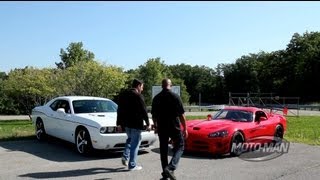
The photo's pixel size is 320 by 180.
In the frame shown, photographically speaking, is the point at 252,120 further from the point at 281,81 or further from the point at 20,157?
the point at 281,81

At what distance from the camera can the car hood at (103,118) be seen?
33.6 feet

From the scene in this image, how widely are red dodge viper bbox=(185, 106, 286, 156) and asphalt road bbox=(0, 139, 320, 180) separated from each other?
26 cm

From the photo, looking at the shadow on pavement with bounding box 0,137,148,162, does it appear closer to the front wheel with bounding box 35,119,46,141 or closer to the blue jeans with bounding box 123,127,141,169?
the front wheel with bounding box 35,119,46,141

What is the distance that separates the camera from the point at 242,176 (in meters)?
8.30

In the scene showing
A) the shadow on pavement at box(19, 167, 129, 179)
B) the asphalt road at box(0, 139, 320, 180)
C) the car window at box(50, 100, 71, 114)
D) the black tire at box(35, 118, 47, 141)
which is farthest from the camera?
the black tire at box(35, 118, 47, 141)

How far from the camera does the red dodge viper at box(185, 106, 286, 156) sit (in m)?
10.7

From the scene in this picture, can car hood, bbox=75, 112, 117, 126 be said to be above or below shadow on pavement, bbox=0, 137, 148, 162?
above

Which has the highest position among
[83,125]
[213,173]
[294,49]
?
[294,49]

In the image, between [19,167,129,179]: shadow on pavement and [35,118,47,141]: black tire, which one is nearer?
[19,167,129,179]: shadow on pavement

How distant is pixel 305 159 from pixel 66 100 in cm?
621

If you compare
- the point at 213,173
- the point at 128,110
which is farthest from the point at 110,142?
the point at 213,173

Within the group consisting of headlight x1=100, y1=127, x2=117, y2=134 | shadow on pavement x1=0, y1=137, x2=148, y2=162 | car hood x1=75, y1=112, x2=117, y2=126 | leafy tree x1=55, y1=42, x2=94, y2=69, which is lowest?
shadow on pavement x1=0, y1=137, x2=148, y2=162

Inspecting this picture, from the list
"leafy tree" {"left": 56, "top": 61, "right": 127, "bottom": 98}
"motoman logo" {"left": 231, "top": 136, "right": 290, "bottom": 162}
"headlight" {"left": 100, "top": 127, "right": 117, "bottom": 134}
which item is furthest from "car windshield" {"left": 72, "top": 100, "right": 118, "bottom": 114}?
"leafy tree" {"left": 56, "top": 61, "right": 127, "bottom": 98}

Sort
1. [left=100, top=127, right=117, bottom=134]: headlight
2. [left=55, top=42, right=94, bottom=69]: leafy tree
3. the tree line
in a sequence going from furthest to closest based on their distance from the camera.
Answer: [left=55, top=42, right=94, bottom=69]: leafy tree < the tree line < [left=100, top=127, right=117, bottom=134]: headlight
